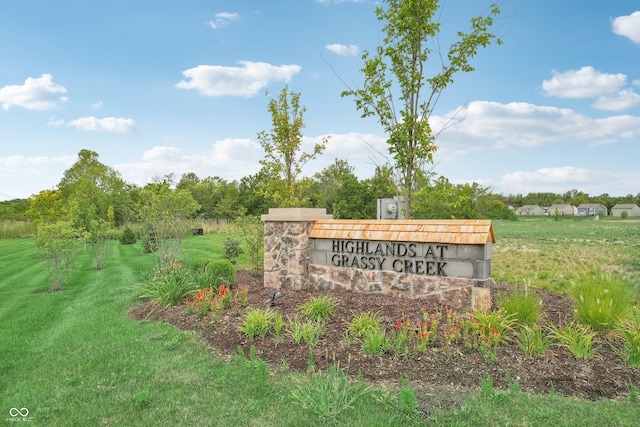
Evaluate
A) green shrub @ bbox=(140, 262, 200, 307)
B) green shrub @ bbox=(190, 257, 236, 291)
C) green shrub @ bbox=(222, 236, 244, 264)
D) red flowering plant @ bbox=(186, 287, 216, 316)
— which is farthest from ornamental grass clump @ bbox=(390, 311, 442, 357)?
green shrub @ bbox=(222, 236, 244, 264)

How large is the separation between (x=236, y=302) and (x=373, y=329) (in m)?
3.02

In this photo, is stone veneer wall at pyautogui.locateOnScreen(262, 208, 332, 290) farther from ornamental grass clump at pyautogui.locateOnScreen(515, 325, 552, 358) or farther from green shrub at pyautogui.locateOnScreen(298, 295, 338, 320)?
ornamental grass clump at pyautogui.locateOnScreen(515, 325, 552, 358)

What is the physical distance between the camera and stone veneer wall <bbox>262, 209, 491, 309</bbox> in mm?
6477

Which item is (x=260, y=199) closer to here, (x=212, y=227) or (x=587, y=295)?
(x=212, y=227)

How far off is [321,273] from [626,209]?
381ft

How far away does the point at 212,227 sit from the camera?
102 feet

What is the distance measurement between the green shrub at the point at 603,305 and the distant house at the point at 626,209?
108383 millimetres

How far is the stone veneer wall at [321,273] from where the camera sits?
648 cm

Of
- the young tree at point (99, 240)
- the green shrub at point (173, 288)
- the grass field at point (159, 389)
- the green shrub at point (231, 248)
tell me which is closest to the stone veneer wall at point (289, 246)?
the green shrub at point (173, 288)

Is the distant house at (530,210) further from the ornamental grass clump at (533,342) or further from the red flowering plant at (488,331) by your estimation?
the ornamental grass clump at (533,342)

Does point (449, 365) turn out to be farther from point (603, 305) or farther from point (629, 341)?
point (603, 305)

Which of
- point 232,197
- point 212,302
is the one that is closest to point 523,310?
point 212,302

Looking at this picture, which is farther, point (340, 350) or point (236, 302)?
point (236, 302)

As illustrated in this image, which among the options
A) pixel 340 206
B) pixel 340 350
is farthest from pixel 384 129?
pixel 340 206
